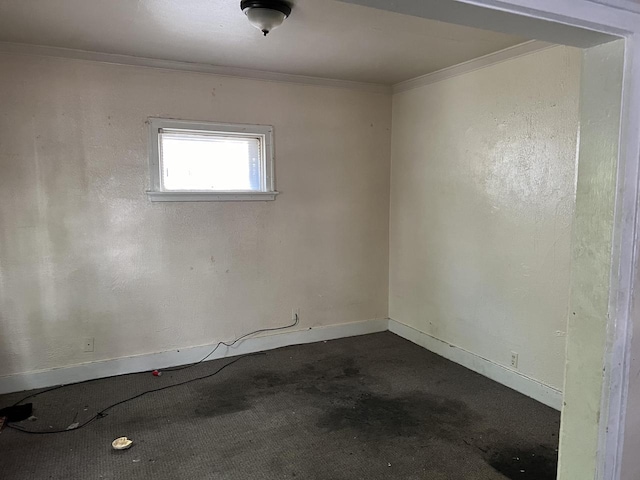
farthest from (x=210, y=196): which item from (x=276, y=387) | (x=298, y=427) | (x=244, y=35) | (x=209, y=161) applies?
(x=298, y=427)

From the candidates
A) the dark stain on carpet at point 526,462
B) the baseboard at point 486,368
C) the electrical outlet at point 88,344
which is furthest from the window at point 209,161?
the dark stain on carpet at point 526,462

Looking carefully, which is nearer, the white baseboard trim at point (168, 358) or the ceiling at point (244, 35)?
the ceiling at point (244, 35)

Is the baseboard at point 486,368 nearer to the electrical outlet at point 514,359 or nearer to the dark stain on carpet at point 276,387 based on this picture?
Answer: the electrical outlet at point 514,359

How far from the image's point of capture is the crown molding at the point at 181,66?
2.91 meters

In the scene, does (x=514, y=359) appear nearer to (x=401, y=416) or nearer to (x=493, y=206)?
(x=401, y=416)

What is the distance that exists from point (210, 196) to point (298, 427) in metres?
1.90

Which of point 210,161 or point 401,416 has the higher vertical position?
point 210,161

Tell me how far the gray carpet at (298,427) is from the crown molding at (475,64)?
2.31 meters

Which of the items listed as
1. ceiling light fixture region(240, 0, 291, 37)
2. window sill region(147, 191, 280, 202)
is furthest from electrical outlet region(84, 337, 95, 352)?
ceiling light fixture region(240, 0, 291, 37)

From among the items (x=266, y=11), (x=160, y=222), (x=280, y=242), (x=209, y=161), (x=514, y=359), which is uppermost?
(x=266, y=11)

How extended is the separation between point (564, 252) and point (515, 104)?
3.46ft

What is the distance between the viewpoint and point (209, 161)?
3568 millimetres

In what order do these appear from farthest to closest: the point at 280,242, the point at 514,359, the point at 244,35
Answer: the point at 280,242
the point at 514,359
the point at 244,35

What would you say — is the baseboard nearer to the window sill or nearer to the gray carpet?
the gray carpet
